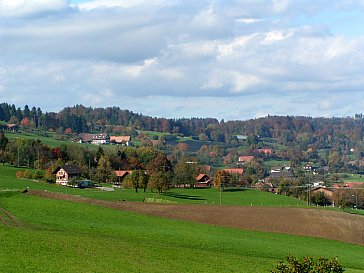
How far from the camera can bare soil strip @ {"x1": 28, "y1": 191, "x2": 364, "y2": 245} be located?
8662 cm

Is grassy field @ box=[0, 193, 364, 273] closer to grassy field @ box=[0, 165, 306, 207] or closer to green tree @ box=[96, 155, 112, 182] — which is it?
grassy field @ box=[0, 165, 306, 207]

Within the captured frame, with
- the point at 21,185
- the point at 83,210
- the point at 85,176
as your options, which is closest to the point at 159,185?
the point at 21,185

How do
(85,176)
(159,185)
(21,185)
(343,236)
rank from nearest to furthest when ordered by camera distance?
(343,236) < (21,185) < (159,185) < (85,176)

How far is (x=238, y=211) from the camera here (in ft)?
331

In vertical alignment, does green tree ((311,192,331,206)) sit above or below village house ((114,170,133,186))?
below

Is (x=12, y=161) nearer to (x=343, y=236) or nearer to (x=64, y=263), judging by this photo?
(x=343, y=236)

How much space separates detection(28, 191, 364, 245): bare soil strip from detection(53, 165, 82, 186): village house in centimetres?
5094

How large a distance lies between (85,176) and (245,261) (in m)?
117

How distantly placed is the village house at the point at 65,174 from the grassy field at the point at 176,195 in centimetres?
986

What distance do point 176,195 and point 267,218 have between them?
49058 mm

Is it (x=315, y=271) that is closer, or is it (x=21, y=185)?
(x=315, y=271)

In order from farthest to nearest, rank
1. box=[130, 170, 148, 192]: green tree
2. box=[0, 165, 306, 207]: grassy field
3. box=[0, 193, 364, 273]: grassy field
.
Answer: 1. box=[130, 170, 148, 192]: green tree
2. box=[0, 165, 306, 207]: grassy field
3. box=[0, 193, 364, 273]: grassy field

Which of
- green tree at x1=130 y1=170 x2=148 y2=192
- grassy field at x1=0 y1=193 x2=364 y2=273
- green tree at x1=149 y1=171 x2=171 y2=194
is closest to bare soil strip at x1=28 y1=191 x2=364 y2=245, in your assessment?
grassy field at x1=0 y1=193 x2=364 y2=273

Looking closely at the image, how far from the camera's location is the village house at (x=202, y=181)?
181m
